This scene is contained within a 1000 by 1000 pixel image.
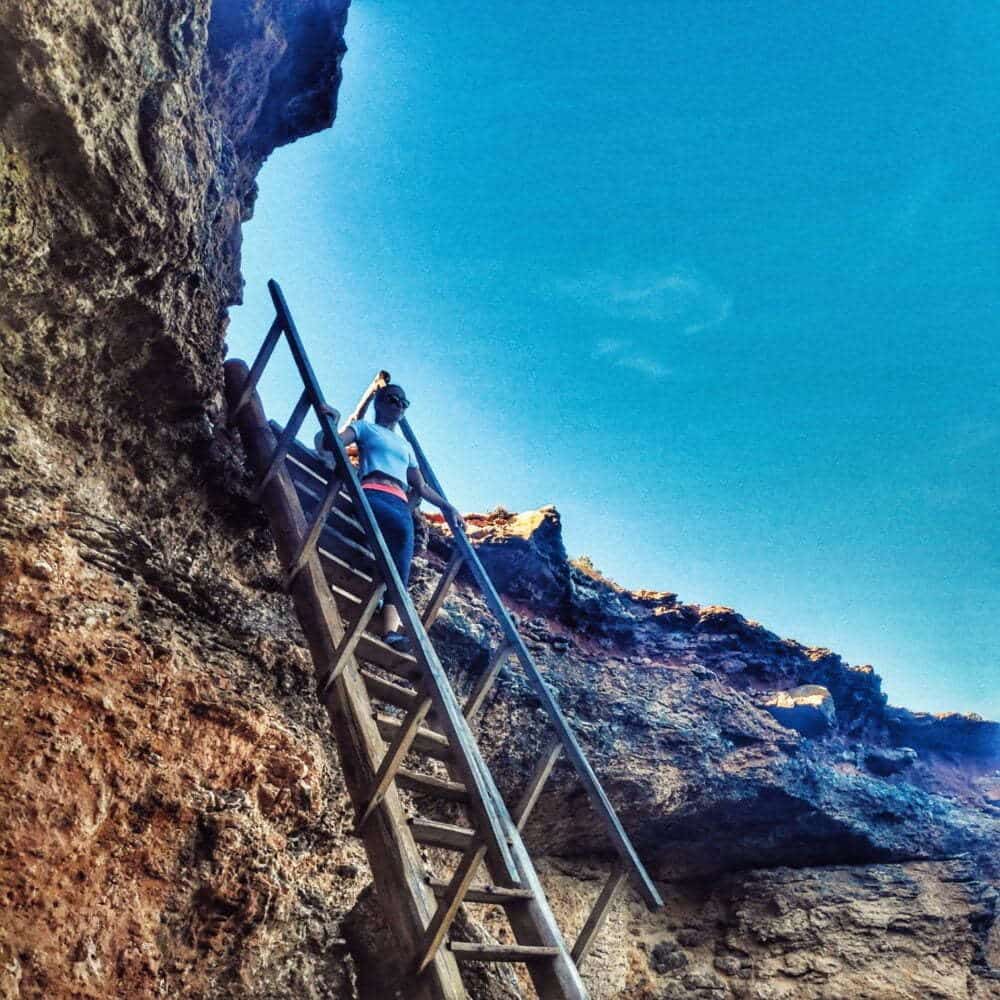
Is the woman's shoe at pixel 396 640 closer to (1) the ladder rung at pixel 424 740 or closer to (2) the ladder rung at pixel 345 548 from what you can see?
(2) the ladder rung at pixel 345 548

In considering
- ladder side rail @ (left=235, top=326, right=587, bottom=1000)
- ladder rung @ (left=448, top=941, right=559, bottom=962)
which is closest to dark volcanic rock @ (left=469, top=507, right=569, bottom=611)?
ladder side rail @ (left=235, top=326, right=587, bottom=1000)

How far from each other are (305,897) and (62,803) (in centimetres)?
144

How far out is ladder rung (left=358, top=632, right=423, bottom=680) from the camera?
4074 mm

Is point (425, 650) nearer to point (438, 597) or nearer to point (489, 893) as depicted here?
point (489, 893)

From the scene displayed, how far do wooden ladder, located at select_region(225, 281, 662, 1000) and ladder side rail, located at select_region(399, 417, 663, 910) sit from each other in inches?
0.5

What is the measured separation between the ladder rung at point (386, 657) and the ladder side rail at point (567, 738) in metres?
1.03

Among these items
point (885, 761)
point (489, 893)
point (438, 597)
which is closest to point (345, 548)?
point (438, 597)

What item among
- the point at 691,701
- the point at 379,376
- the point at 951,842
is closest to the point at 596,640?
the point at 691,701

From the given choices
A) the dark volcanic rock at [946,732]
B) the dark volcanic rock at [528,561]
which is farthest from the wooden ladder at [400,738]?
the dark volcanic rock at [946,732]

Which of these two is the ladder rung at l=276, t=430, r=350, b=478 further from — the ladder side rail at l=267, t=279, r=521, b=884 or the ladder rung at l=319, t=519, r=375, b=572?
the ladder rung at l=319, t=519, r=375, b=572

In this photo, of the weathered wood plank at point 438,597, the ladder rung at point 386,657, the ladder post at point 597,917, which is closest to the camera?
the ladder post at point 597,917

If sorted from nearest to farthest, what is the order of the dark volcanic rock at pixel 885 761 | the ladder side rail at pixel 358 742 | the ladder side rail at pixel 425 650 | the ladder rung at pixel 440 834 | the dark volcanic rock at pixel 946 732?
the ladder side rail at pixel 358 742 < the ladder side rail at pixel 425 650 < the ladder rung at pixel 440 834 < the dark volcanic rock at pixel 885 761 < the dark volcanic rock at pixel 946 732

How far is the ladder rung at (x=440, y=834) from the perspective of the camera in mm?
3354

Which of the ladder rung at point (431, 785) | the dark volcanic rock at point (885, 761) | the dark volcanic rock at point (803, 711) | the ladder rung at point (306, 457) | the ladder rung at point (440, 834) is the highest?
the dark volcanic rock at point (885, 761)
